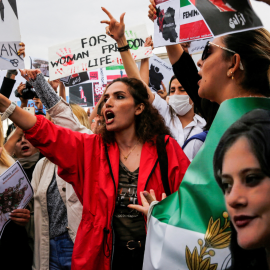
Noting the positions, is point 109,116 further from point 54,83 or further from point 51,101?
point 54,83

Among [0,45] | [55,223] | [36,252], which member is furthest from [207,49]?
[0,45]

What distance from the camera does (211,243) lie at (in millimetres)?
1026

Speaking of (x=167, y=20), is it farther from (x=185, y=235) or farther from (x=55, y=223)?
(x=55, y=223)

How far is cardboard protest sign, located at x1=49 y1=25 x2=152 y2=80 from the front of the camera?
14.1 ft

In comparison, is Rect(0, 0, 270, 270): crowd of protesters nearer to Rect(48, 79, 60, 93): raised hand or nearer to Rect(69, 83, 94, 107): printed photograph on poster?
Rect(48, 79, 60, 93): raised hand

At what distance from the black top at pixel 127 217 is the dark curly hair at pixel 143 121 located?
413 mm

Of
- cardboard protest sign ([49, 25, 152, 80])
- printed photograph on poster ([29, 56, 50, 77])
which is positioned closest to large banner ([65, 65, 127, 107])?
printed photograph on poster ([29, 56, 50, 77])

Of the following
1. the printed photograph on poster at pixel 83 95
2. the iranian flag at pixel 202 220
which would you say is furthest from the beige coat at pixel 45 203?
the printed photograph on poster at pixel 83 95

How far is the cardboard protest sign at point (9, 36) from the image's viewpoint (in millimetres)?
3191

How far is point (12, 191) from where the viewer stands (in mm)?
2295

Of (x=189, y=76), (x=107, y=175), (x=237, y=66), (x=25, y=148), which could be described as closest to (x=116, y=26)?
(x=189, y=76)

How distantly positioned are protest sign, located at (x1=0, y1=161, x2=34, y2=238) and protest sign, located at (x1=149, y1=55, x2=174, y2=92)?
113 inches

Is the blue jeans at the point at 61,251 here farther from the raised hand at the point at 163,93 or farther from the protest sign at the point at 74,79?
the protest sign at the point at 74,79

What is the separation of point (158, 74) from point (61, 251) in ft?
10.3
